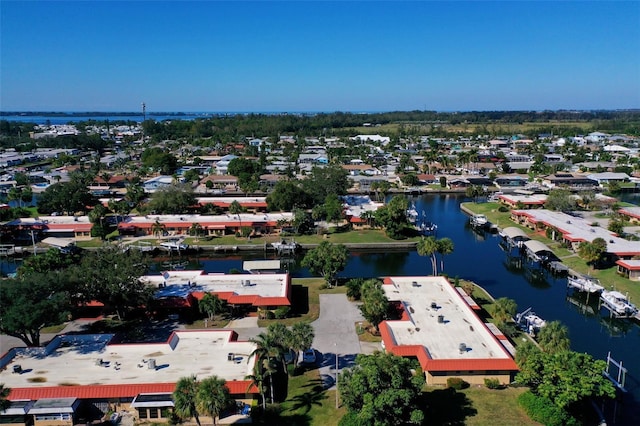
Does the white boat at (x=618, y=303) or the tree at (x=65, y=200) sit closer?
the white boat at (x=618, y=303)

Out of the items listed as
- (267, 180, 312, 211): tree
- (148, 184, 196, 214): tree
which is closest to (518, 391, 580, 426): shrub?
(267, 180, 312, 211): tree

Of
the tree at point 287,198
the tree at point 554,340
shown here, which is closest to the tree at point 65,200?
the tree at point 287,198

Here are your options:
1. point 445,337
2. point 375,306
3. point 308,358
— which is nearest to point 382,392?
point 308,358

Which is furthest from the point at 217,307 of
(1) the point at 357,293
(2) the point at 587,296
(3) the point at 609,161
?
(3) the point at 609,161

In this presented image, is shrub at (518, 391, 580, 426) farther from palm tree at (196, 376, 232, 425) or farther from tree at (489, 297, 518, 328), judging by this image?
palm tree at (196, 376, 232, 425)

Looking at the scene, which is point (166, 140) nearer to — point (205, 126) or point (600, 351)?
point (205, 126)

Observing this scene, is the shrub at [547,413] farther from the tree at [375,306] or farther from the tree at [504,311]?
the tree at [504,311]
